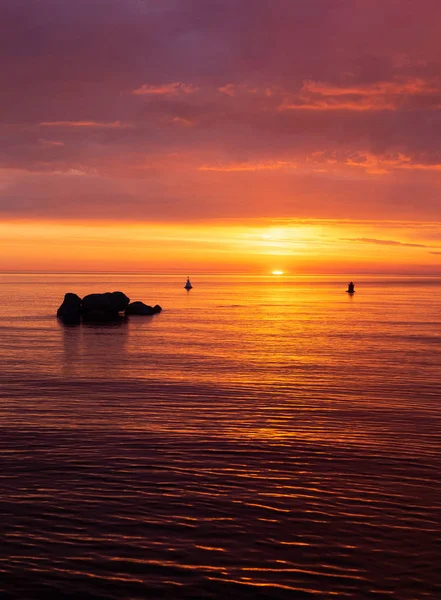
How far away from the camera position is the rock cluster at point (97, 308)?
303 feet

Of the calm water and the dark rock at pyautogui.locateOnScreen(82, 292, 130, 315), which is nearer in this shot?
the calm water

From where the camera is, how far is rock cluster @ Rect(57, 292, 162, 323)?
92375 mm

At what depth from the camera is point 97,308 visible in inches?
3745

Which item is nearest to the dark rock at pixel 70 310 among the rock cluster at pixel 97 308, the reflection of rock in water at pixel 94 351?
the rock cluster at pixel 97 308

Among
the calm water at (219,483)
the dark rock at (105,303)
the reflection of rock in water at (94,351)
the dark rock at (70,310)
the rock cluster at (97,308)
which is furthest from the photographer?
the dark rock at (105,303)

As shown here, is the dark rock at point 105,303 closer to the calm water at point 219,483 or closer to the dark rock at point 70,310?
the dark rock at point 70,310

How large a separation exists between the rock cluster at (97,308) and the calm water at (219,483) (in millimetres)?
52349

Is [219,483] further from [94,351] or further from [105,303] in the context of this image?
[105,303]

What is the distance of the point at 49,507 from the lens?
15352 mm

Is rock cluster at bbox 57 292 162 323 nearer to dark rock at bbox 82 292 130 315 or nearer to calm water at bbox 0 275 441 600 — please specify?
dark rock at bbox 82 292 130 315

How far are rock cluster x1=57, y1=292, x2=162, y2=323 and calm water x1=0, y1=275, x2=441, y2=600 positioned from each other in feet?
172

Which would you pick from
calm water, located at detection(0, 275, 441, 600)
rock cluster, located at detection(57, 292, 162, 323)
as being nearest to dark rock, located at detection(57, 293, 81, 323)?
rock cluster, located at detection(57, 292, 162, 323)

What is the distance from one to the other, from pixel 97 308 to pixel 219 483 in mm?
80256

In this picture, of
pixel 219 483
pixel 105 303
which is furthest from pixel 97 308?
pixel 219 483
